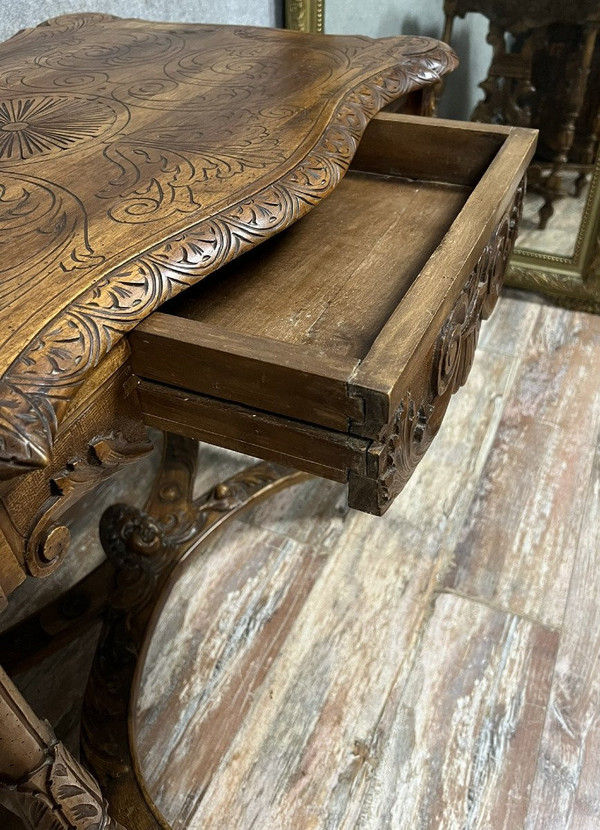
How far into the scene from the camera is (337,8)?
1.48 metres

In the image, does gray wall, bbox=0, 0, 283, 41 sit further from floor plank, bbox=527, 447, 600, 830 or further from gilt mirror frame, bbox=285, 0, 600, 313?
floor plank, bbox=527, 447, 600, 830

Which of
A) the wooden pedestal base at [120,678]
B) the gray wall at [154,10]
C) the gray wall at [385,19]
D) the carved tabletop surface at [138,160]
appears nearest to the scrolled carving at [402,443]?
the carved tabletop surface at [138,160]

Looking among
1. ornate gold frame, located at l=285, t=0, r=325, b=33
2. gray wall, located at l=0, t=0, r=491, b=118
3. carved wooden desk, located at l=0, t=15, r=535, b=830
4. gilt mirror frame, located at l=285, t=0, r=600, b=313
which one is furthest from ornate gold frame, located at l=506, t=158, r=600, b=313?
carved wooden desk, located at l=0, t=15, r=535, b=830

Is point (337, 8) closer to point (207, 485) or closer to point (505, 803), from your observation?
point (207, 485)

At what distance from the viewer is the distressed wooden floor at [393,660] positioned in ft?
2.60

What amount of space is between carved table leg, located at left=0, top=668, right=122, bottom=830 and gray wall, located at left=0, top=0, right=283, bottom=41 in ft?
2.84

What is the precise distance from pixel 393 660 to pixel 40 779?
48 centimetres

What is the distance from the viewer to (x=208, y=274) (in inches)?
20.2

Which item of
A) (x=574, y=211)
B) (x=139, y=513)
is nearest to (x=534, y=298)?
(x=574, y=211)

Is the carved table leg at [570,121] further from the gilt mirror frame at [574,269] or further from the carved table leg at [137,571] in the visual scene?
the carved table leg at [137,571]

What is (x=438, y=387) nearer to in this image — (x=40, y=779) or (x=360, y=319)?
(x=360, y=319)

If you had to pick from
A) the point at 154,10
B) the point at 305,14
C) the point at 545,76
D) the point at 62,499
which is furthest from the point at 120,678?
the point at 545,76

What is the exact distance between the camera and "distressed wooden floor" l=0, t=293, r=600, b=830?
31.3 inches

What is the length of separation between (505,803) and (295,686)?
28 centimetres
